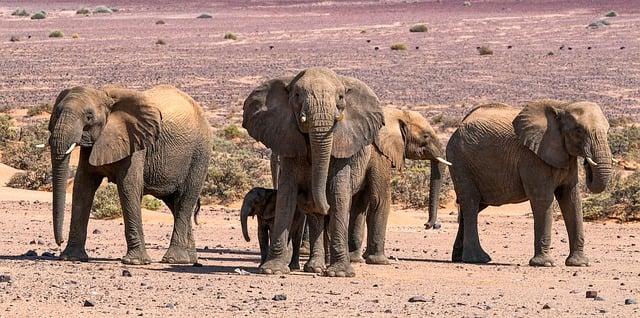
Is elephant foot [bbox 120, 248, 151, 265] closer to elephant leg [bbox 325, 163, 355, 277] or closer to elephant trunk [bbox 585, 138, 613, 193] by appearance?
elephant leg [bbox 325, 163, 355, 277]

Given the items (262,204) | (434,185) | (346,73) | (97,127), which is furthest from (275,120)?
(346,73)

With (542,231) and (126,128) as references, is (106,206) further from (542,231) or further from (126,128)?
(542,231)

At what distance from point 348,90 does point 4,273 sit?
3.40 meters

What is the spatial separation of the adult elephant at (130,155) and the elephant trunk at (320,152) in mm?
2105

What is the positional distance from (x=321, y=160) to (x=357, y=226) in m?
2.50

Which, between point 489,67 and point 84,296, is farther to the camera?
point 489,67

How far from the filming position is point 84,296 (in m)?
11.8

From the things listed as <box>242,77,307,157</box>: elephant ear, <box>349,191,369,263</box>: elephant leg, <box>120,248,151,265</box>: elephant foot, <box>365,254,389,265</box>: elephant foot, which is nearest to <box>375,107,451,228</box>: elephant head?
<box>349,191,369,263</box>: elephant leg

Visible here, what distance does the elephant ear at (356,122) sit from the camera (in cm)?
1366

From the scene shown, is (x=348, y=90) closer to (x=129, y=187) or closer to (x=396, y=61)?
(x=129, y=187)

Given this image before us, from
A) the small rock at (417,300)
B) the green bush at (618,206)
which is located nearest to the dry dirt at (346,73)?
the small rock at (417,300)

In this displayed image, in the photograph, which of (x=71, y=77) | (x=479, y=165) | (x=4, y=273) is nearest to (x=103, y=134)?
(x=4, y=273)

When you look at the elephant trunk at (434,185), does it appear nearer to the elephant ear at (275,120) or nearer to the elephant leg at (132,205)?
the elephant ear at (275,120)

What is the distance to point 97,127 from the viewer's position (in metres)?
14.4
